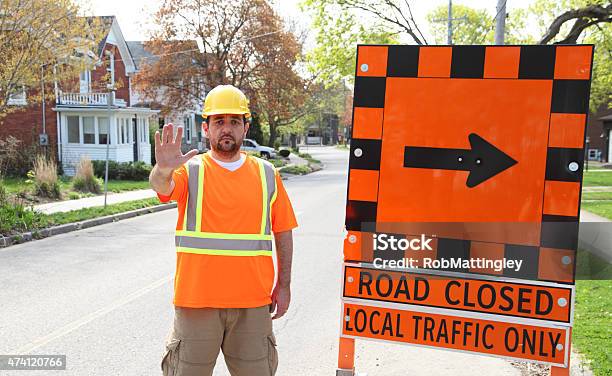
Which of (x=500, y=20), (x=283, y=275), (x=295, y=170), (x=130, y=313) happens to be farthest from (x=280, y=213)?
(x=295, y=170)

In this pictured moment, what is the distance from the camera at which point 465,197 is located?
9.33ft

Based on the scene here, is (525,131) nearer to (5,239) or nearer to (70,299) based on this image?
(70,299)

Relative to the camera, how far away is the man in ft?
9.39

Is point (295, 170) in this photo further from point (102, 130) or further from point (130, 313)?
point (130, 313)

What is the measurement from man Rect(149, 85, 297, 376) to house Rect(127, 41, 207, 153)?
29.4 m

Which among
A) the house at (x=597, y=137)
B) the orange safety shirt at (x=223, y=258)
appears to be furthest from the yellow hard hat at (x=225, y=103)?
the house at (x=597, y=137)

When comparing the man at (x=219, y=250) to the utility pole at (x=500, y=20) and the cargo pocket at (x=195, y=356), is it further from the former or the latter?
the utility pole at (x=500, y=20)

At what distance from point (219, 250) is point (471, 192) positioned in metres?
1.25

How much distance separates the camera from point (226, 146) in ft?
9.87

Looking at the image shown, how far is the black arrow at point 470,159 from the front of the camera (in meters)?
2.79

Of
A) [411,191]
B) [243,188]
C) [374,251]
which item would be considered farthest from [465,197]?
[243,188]

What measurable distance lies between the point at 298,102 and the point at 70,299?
31.8 m

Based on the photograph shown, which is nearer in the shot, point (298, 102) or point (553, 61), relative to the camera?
point (553, 61)

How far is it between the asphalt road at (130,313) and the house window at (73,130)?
20.3 meters
